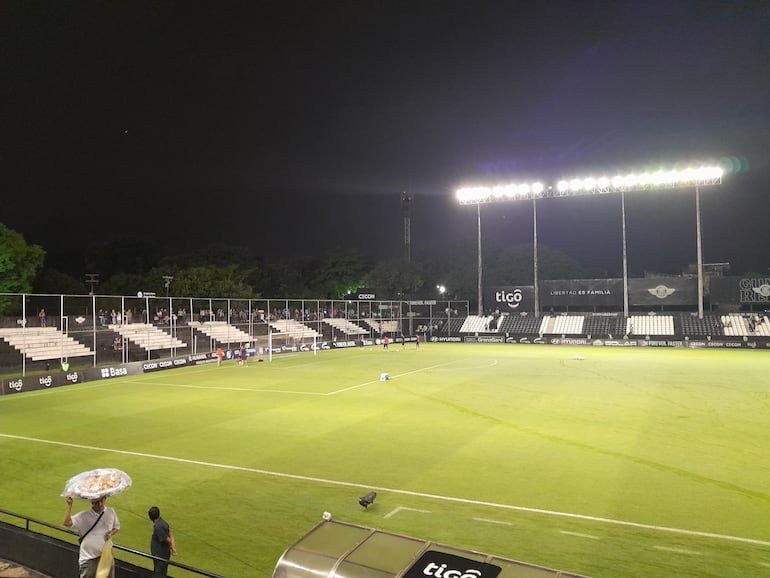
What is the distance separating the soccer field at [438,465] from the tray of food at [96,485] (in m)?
2.92

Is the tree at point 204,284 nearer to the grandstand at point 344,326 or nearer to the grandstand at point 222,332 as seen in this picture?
the grandstand at point 344,326

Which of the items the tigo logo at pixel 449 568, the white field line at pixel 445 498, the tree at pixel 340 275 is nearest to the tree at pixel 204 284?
the tree at pixel 340 275

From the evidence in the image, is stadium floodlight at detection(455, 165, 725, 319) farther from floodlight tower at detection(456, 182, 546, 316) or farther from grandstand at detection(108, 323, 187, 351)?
grandstand at detection(108, 323, 187, 351)

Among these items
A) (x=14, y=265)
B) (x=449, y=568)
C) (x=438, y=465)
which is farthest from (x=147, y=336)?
(x=449, y=568)

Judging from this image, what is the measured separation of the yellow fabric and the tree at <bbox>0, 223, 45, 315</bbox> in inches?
2025

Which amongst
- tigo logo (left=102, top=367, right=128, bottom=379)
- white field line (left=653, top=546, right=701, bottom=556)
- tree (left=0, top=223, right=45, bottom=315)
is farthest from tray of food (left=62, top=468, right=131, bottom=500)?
tree (left=0, top=223, right=45, bottom=315)

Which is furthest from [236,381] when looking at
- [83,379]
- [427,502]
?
[427,502]

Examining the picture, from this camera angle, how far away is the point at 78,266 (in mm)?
96750

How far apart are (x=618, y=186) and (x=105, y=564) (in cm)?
5491

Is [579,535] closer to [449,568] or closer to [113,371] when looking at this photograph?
[449,568]

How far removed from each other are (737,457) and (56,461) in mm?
17006

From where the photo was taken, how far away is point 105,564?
567cm

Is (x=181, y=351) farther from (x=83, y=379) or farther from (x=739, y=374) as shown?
(x=739, y=374)

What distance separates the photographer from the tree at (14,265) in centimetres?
4888
